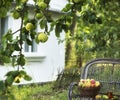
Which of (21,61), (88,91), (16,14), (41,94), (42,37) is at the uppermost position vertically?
(16,14)

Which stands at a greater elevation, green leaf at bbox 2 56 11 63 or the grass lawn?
green leaf at bbox 2 56 11 63

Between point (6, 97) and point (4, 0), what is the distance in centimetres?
74

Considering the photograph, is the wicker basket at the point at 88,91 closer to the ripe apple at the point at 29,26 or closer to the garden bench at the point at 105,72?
the garden bench at the point at 105,72

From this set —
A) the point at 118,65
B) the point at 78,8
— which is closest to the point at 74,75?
the point at 118,65

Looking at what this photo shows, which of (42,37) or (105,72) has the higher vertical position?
(42,37)

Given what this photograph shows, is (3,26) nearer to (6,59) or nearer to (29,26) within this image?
(29,26)

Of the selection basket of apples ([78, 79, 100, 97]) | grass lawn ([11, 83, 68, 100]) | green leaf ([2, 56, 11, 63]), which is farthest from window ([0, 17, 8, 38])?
green leaf ([2, 56, 11, 63])

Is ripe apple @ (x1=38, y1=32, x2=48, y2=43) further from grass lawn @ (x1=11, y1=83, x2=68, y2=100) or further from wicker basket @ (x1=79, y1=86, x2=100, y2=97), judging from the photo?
grass lawn @ (x1=11, y1=83, x2=68, y2=100)

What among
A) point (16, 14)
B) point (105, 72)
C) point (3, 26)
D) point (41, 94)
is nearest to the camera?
point (16, 14)

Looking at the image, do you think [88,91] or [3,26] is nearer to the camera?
[88,91]

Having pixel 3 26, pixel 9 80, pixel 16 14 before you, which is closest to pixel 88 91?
pixel 16 14

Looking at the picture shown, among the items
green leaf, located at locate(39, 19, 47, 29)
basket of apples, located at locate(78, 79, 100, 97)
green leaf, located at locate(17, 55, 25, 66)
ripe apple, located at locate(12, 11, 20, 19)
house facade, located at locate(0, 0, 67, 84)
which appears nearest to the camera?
green leaf, located at locate(17, 55, 25, 66)

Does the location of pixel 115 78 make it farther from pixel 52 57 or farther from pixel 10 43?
pixel 52 57

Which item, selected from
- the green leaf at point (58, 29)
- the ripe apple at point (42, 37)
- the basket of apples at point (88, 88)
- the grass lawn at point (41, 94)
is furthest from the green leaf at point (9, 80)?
the grass lawn at point (41, 94)
